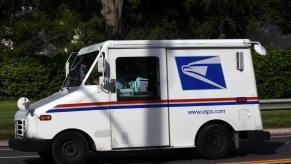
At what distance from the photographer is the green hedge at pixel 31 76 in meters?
29.2

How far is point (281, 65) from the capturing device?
100 feet

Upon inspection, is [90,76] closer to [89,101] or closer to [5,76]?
[89,101]

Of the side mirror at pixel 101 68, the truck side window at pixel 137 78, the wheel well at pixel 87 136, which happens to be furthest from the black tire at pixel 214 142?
the side mirror at pixel 101 68

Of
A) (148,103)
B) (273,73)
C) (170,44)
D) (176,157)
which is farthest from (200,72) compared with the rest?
(273,73)

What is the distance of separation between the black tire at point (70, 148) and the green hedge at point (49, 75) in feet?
57.5

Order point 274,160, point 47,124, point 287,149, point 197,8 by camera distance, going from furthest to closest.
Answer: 1. point 197,8
2. point 287,149
3. point 274,160
4. point 47,124

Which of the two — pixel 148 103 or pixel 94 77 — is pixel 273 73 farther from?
pixel 94 77

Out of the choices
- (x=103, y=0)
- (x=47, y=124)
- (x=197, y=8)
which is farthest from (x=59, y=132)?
(x=197, y=8)

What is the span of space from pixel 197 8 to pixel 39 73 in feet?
36.6

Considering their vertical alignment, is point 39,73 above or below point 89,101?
above

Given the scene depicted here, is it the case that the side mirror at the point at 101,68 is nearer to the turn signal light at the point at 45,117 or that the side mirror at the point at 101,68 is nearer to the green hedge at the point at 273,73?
the turn signal light at the point at 45,117

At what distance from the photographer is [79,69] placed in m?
13.1

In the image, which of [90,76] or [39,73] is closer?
[90,76]

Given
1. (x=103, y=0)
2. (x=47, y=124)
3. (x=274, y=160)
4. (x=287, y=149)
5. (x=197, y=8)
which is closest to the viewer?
(x=47, y=124)
